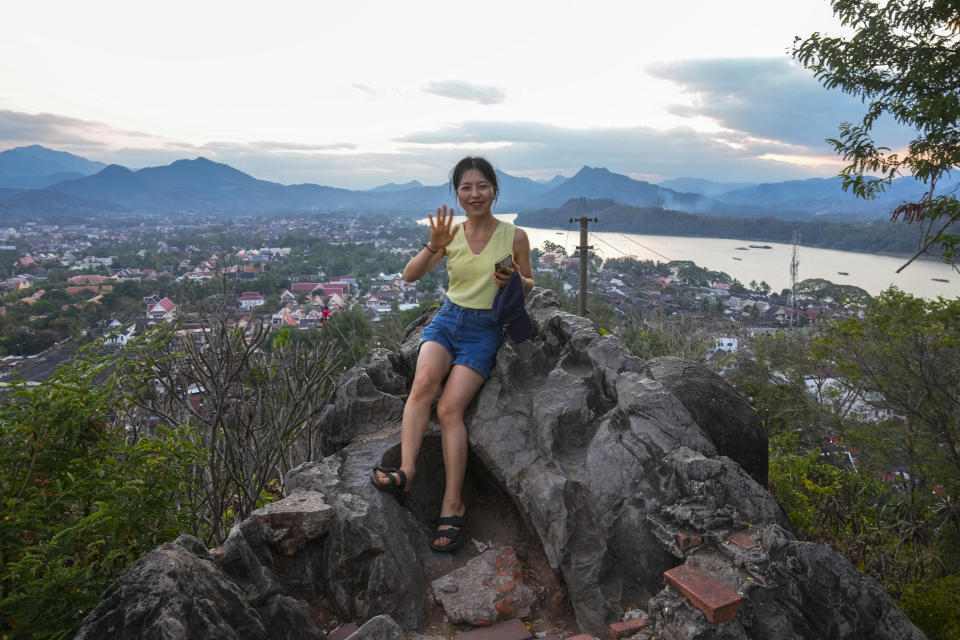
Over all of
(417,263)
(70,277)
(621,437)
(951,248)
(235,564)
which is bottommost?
(70,277)

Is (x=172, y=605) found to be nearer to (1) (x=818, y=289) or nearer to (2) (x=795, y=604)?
(2) (x=795, y=604)

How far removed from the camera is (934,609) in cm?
366

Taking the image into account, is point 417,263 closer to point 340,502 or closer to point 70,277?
point 340,502

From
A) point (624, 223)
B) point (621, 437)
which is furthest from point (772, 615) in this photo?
point (624, 223)

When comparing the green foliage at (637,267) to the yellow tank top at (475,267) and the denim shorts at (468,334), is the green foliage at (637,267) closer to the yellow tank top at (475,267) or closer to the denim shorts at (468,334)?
the yellow tank top at (475,267)

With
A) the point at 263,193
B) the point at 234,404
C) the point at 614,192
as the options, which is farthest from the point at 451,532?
the point at 263,193

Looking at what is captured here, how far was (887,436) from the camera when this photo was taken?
846 centimetres

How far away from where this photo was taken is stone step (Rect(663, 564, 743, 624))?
2121 mm

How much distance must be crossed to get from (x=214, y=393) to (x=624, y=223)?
231 feet

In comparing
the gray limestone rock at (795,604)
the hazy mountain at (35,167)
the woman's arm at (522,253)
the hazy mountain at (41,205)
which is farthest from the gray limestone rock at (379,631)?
the hazy mountain at (35,167)

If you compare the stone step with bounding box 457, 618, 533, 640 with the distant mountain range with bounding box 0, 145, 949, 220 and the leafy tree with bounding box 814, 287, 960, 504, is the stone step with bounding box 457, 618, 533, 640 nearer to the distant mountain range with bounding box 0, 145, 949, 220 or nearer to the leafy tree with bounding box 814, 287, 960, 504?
the leafy tree with bounding box 814, 287, 960, 504

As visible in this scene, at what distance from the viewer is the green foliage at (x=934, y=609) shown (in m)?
3.52

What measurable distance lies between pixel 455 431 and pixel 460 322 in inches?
29.5

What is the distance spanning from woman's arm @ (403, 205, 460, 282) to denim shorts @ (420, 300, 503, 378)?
1.24 feet
